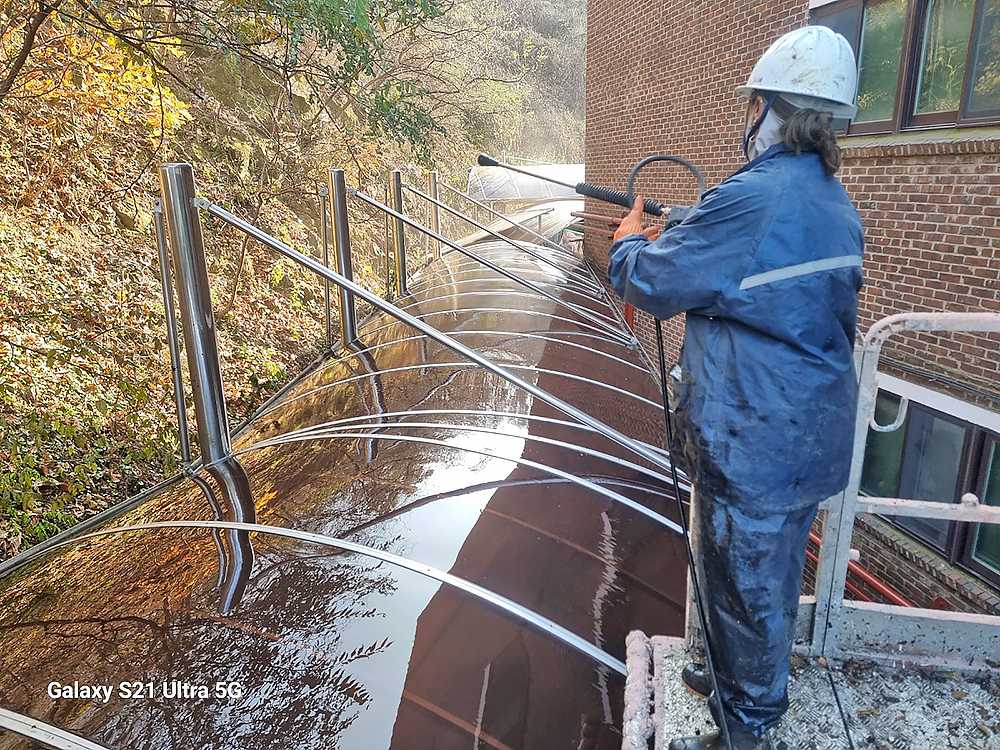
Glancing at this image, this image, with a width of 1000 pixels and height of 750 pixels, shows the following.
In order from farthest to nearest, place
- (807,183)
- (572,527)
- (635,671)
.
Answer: (572,527), (635,671), (807,183)

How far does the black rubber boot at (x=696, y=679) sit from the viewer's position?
69.4 inches

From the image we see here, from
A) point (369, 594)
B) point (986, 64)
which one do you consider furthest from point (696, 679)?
point (986, 64)

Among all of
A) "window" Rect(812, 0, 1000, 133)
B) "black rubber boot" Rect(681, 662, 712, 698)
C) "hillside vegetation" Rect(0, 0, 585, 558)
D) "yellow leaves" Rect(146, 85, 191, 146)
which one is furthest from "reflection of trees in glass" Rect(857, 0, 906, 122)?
"yellow leaves" Rect(146, 85, 191, 146)

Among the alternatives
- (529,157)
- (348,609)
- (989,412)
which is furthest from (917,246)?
(529,157)

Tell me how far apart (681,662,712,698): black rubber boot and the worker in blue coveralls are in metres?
0.08

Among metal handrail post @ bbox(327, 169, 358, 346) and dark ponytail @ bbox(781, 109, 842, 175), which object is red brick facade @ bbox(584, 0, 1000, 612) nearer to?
dark ponytail @ bbox(781, 109, 842, 175)

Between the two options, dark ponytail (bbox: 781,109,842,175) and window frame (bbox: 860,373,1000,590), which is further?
window frame (bbox: 860,373,1000,590)

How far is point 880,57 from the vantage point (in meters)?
5.67

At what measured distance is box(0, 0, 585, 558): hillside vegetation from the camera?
625cm

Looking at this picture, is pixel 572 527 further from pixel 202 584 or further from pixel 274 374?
pixel 274 374

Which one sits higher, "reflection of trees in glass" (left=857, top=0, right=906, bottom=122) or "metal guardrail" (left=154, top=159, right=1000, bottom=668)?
"reflection of trees in glass" (left=857, top=0, right=906, bottom=122)

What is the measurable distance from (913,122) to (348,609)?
5690 millimetres

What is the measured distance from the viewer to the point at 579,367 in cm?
433

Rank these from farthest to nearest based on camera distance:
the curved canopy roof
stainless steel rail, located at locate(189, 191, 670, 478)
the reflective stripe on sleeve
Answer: stainless steel rail, located at locate(189, 191, 670, 478) < the reflective stripe on sleeve < the curved canopy roof
